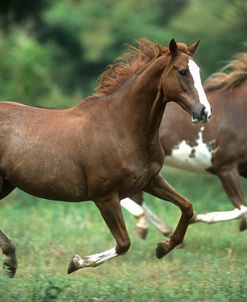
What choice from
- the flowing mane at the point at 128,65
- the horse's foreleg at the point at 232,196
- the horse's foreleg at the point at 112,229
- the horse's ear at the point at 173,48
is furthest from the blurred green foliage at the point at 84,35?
the horse's foreleg at the point at 112,229

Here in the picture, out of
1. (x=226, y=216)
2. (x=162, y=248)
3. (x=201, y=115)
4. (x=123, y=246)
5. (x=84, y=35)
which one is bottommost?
(x=84, y=35)

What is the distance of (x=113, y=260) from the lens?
9.83 meters

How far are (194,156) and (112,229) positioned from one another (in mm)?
2971

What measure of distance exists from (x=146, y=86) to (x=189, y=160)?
3.09m

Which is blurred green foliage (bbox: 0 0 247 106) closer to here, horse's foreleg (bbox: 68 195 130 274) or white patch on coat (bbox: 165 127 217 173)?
white patch on coat (bbox: 165 127 217 173)

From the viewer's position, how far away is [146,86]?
7.91 meters

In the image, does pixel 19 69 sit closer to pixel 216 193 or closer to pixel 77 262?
pixel 216 193

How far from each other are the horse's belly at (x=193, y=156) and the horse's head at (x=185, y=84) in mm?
3018

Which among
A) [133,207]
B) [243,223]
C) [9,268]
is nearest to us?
[9,268]

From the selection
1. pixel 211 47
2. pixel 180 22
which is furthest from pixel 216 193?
pixel 180 22

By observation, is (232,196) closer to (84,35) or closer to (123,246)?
(123,246)

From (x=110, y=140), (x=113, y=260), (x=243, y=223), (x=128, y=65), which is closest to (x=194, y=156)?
(x=243, y=223)

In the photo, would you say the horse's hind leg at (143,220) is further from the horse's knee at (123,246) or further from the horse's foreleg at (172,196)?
the horse's knee at (123,246)

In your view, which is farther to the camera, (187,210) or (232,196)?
(232,196)
